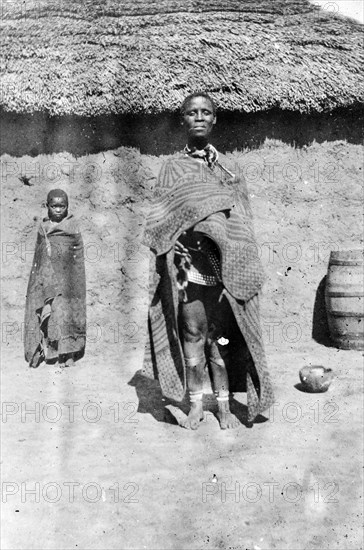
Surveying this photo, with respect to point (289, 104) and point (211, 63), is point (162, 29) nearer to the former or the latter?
point (211, 63)

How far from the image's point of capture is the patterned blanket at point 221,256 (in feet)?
12.1

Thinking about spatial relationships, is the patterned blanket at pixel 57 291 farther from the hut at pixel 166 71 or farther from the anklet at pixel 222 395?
the anklet at pixel 222 395

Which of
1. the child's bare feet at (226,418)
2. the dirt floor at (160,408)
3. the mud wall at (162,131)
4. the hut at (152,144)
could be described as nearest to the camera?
the dirt floor at (160,408)

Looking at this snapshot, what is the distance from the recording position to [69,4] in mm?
6133

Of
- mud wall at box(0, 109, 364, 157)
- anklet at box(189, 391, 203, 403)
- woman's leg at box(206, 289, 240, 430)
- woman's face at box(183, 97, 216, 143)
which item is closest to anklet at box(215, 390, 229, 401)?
woman's leg at box(206, 289, 240, 430)

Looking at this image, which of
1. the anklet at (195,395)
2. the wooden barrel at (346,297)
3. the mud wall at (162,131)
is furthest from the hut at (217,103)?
the anklet at (195,395)

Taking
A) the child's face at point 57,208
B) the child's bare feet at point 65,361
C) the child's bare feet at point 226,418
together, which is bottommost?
the child's bare feet at point 226,418

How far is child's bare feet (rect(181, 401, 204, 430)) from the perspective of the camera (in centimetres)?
407

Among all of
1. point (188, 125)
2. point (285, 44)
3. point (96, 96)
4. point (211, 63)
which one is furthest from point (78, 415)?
point (285, 44)

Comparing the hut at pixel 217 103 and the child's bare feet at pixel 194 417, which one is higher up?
the hut at pixel 217 103

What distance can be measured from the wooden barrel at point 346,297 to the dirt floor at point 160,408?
0.17 m

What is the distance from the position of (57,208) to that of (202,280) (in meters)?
2.22

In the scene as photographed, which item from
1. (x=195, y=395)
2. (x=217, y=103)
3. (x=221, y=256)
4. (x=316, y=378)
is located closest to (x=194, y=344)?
(x=195, y=395)

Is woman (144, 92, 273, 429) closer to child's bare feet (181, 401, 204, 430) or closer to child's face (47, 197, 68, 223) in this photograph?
child's bare feet (181, 401, 204, 430)
